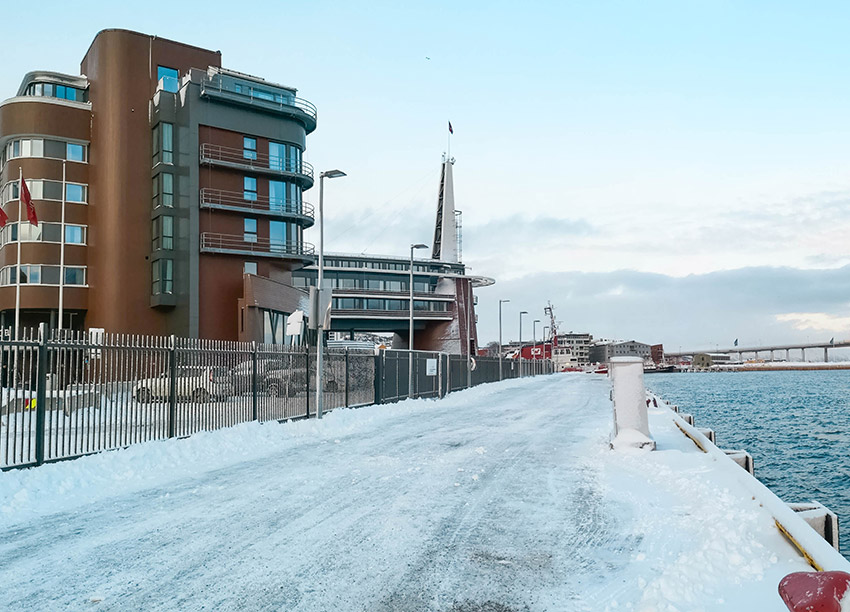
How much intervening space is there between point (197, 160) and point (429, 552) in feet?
150

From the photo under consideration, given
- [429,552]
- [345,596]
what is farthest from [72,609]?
[429,552]

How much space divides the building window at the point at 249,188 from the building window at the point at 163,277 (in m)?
7.44

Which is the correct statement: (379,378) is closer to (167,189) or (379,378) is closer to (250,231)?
(167,189)

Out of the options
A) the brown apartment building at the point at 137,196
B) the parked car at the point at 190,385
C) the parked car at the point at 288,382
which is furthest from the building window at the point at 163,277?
the parked car at the point at 190,385

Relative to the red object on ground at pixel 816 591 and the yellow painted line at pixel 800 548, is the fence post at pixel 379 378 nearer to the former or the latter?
the yellow painted line at pixel 800 548

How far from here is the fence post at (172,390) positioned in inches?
560

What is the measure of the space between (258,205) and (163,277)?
29.1 ft

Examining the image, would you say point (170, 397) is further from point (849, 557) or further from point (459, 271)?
point (459, 271)

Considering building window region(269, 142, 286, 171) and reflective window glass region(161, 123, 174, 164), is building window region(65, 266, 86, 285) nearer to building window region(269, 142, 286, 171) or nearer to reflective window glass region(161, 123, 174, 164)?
reflective window glass region(161, 123, 174, 164)

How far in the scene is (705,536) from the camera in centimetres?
727

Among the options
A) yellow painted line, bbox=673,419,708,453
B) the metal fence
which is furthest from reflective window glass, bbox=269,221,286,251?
yellow painted line, bbox=673,419,708,453

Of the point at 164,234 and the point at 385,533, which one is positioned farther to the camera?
the point at 164,234

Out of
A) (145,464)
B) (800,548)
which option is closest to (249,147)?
(145,464)

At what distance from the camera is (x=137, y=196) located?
47344 millimetres
